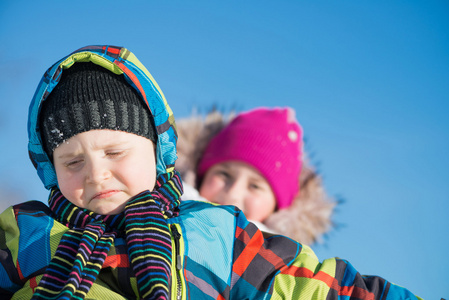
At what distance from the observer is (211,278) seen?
181cm

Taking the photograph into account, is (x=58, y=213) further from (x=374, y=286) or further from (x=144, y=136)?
(x=374, y=286)

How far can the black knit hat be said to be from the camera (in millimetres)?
1845

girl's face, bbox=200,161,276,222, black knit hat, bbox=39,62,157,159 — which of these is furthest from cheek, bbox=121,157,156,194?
girl's face, bbox=200,161,276,222

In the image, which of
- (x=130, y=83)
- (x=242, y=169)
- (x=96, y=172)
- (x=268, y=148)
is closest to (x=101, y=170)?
(x=96, y=172)

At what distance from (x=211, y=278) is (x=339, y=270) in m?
0.50

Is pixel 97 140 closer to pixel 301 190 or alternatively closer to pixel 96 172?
pixel 96 172

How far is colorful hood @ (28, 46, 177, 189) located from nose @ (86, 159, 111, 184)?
25cm

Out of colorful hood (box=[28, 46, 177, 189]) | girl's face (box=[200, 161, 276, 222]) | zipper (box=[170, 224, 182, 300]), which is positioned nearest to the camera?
zipper (box=[170, 224, 182, 300])

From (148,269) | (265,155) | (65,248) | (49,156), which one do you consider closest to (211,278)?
(148,269)

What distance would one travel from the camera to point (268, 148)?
4129mm

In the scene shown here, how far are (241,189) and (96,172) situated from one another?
86.1 inches

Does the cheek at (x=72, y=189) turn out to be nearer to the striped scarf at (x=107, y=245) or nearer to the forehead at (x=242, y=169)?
the striped scarf at (x=107, y=245)

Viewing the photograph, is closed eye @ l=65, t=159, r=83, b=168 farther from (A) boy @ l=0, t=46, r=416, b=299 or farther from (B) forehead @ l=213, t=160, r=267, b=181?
(B) forehead @ l=213, t=160, r=267, b=181

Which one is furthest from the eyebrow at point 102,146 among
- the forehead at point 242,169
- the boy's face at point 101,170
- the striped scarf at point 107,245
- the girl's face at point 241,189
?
the forehead at point 242,169
